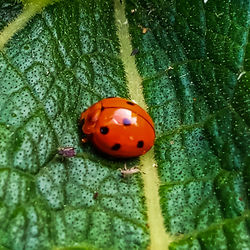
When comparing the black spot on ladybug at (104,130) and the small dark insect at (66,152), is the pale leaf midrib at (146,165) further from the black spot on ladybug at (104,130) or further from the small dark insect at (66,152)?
the small dark insect at (66,152)

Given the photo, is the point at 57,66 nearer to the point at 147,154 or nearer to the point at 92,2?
the point at 92,2

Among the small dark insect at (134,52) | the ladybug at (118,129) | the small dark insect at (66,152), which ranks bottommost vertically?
the small dark insect at (66,152)

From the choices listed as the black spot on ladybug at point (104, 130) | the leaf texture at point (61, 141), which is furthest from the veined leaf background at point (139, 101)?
the black spot on ladybug at point (104, 130)

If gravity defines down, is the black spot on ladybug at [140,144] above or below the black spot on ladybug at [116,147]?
above

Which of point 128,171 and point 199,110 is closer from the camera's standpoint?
point 128,171

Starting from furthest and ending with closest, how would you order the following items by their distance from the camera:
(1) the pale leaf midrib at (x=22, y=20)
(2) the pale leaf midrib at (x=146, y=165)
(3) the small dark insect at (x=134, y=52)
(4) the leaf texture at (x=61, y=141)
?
(3) the small dark insect at (x=134, y=52), (1) the pale leaf midrib at (x=22, y=20), (2) the pale leaf midrib at (x=146, y=165), (4) the leaf texture at (x=61, y=141)

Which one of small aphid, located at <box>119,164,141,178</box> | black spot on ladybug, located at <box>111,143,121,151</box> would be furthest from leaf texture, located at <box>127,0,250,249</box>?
black spot on ladybug, located at <box>111,143,121,151</box>

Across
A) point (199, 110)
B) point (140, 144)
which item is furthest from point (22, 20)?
point (199, 110)

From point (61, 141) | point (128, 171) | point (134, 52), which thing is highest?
point (134, 52)

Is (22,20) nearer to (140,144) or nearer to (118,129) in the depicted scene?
(118,129)
